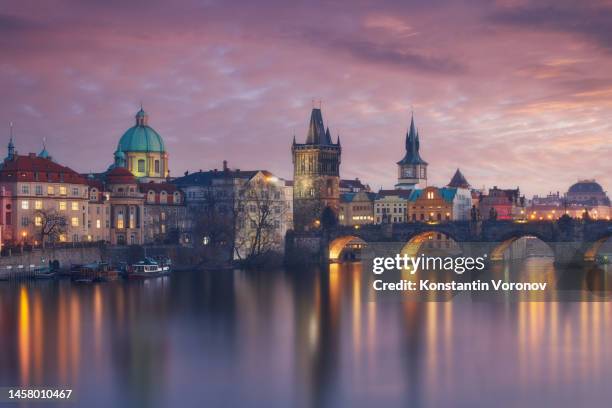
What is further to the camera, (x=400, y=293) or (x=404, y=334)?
(x=400, y=293)

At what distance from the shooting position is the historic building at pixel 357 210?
166125mm

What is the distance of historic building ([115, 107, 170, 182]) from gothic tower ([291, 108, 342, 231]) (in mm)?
19644

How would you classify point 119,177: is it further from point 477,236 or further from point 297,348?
point 297,348

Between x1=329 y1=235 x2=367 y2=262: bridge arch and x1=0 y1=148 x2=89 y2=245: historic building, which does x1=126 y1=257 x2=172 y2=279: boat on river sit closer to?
x1=0 y1=148 x2=89 y2=245: historic building

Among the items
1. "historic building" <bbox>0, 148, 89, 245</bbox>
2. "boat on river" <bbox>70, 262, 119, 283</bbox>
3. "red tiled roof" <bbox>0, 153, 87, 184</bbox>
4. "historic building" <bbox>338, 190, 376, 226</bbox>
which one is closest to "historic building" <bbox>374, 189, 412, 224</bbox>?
"historic building" <bbox>338, 190, 376, 226</bbox>

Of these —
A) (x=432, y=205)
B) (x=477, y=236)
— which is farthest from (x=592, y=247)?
(x=432, y=205)

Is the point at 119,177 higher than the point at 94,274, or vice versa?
the point at 119,177

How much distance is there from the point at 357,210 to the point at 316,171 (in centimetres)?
2089

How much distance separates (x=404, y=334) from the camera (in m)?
57.8

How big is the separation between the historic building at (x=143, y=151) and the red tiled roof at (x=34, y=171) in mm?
31567

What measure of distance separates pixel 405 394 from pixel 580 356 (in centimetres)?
1224

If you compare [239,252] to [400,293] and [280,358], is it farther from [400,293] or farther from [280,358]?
[280,358]

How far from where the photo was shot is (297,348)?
173ft

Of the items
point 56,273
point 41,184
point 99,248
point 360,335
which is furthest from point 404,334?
point 41,184
